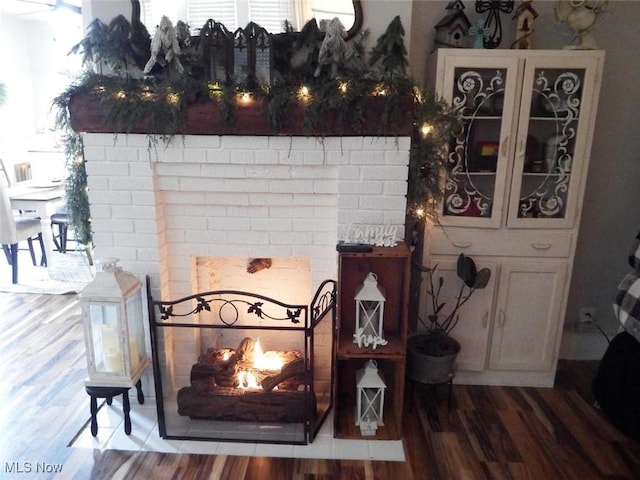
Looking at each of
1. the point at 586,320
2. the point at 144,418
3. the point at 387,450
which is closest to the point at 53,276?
the point at 144,418

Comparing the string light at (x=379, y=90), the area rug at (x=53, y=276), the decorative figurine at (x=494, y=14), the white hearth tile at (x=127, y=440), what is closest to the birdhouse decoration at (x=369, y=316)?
the string light at (x=379, y=90)

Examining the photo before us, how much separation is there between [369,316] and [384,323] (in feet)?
0.65

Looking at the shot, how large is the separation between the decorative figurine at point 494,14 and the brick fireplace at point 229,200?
31.4 inches

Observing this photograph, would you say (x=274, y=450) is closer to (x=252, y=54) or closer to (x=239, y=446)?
(x=239, y=446)

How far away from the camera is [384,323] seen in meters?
2.20

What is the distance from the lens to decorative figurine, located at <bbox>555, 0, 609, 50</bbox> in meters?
2.14

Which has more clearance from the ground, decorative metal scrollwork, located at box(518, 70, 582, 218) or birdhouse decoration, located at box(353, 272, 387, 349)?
decorative metal scrollwork, located at box(518, 70, 582, 218)

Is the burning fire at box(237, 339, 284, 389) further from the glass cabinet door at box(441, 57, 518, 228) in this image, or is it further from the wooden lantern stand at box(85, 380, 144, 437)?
the glass cabinet door at box(441, 57, 518, 228)

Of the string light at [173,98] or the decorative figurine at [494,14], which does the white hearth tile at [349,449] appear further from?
the decorative figurine at [494,14]

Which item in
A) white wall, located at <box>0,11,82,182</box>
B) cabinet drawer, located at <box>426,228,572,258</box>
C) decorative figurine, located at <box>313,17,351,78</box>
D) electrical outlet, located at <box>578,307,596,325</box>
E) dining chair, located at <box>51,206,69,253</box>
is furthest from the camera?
white wall, located at <box>0,11,82,182</box>

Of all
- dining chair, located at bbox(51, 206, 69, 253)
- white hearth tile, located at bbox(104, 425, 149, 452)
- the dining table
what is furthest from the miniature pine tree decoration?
dining chair, located at bbox(51, 206, 69, 253)

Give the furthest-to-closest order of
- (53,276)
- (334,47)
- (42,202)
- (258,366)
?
(53,276) < (42,202) < (258,366) < (334,47)

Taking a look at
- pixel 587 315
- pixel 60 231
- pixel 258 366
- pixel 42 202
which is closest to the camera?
pixel 258 366

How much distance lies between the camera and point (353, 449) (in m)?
2.05
